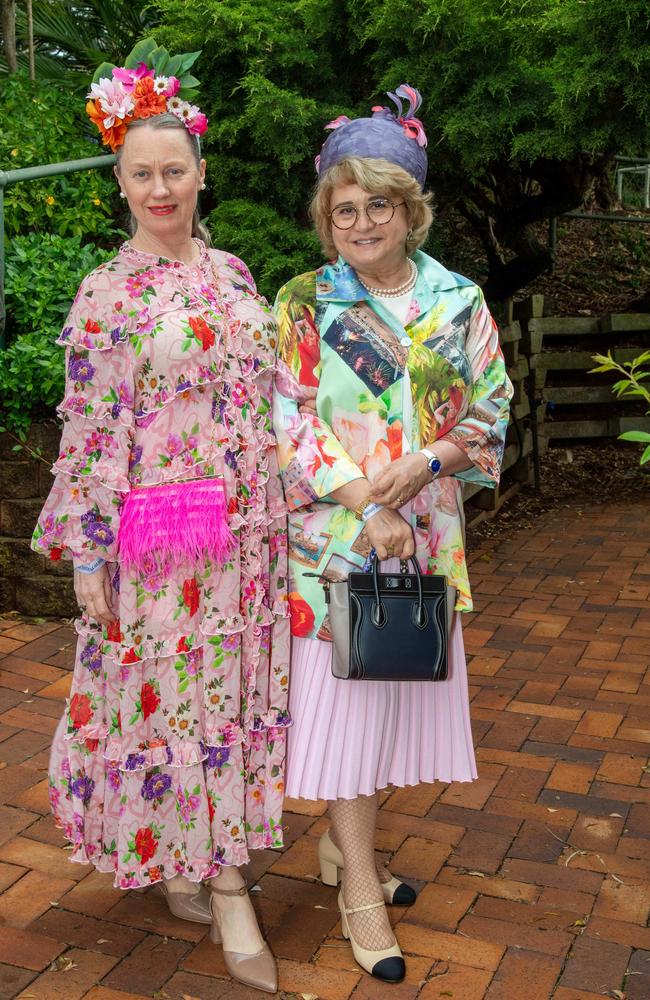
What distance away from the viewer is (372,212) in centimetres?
248

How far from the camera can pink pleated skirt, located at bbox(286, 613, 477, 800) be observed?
260 centimetres

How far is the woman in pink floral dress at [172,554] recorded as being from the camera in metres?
2.40

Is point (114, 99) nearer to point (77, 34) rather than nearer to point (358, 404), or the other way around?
point (358, 404)

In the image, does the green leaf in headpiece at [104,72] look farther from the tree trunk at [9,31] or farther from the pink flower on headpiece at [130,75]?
the tree trunk at [9,31]

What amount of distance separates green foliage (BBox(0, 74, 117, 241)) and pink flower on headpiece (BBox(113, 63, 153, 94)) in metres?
3.06

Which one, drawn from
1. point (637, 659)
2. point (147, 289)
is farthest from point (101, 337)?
point (637, 659)

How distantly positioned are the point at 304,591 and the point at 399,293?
720 millimetres

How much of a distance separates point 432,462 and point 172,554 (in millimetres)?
608

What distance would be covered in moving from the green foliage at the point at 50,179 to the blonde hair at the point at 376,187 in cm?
313

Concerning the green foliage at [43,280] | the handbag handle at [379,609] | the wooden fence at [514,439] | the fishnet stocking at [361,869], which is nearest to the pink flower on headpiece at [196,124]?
the handbag handle at [379,609]

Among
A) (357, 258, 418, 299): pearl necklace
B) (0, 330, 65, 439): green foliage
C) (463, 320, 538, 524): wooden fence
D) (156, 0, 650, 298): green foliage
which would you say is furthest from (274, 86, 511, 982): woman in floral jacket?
(463, 320, 538, 524): wooden fence

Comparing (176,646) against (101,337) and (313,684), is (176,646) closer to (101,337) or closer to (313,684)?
Result: (313,684)

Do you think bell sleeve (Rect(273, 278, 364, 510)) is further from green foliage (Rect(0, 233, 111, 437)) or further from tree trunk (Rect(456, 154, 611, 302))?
tree trunk (Rect(456, 154, 611, 302))

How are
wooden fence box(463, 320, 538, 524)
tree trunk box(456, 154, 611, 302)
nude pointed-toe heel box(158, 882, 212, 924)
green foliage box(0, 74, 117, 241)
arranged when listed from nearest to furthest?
nude pointed-toe heel box(158, 882, 212, 924), green foliage box(0, 74, 117, 241), tree trunk box(456, 154, 611, 302), wooden fence box(463, 320, 538, 524)
